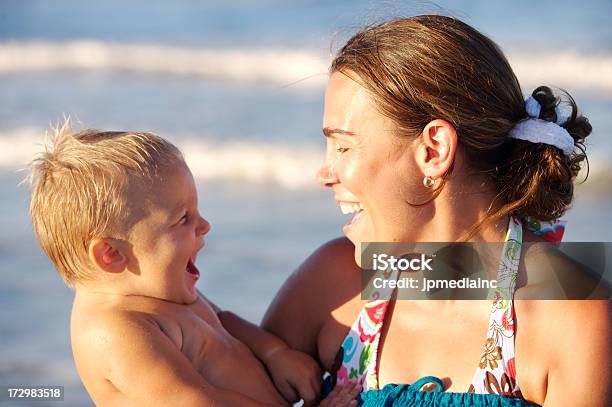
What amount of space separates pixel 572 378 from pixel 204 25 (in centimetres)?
1209

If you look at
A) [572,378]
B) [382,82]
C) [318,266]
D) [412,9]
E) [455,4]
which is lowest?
[572,378]

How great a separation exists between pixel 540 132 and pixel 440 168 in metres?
0.28

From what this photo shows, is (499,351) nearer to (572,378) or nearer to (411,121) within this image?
(572,378)

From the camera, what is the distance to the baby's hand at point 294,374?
276 centimetres

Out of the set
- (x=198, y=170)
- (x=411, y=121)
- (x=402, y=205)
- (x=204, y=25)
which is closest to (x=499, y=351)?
(x=402, y=205)

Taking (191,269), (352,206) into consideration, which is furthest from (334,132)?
(191,269)

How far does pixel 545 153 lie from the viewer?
258cm

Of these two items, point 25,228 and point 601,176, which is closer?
point 25,228

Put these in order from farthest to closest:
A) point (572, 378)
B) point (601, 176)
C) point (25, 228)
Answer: point (601, 176)
point (25, 228)
point (572, 378)

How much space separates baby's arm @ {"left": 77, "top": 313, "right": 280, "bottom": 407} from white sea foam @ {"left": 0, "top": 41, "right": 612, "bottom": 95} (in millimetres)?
7838

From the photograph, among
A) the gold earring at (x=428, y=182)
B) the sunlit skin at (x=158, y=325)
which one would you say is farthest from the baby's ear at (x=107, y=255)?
the gold earring at (x=428, y=182)

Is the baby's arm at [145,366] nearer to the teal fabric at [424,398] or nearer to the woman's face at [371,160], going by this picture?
the teal fabric at [424,398]

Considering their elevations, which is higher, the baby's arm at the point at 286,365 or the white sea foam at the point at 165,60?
the white sea foam at the point at 165,60

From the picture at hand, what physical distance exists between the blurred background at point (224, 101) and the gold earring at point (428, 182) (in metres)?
0.51
